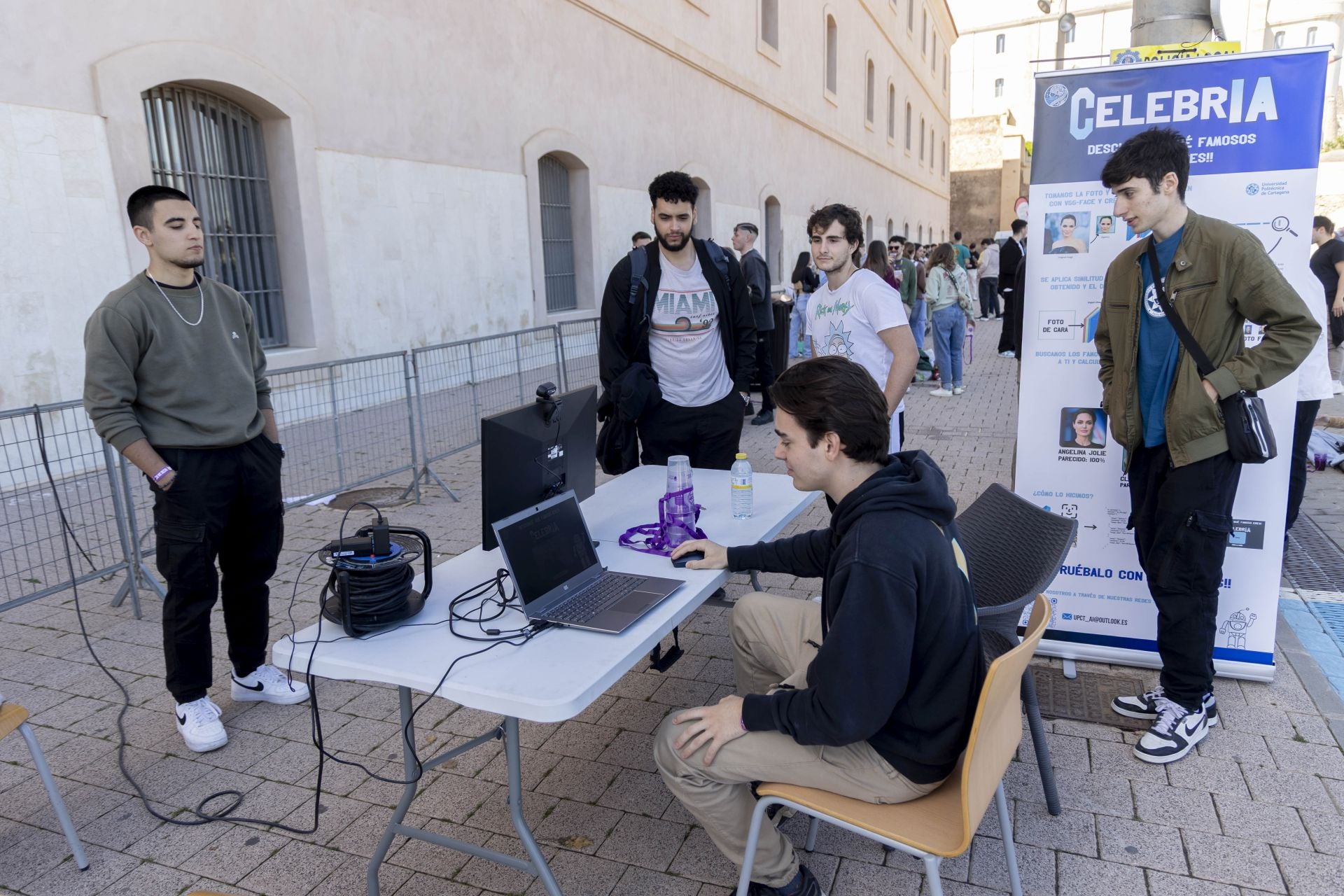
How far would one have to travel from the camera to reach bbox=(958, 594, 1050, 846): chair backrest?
6.07 feet

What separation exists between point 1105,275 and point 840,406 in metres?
1.96

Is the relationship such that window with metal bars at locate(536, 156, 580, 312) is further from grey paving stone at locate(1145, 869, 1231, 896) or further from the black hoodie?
grey paving stone at locate(1145, 869, 1231, 896)

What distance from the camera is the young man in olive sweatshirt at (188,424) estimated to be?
3.05 metres

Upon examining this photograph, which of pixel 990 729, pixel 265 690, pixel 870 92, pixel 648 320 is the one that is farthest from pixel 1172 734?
pixel 870 92

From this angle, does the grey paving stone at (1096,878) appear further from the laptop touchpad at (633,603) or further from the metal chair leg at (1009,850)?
the laptop touchpad at (633,603)

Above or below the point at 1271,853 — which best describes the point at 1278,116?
above

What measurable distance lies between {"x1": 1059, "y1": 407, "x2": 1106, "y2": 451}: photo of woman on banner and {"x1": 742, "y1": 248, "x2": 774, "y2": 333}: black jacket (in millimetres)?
4417

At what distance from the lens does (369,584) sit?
2266 mm

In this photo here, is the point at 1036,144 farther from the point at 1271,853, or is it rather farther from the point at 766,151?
the point at 766,151

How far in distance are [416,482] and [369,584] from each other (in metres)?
4.35

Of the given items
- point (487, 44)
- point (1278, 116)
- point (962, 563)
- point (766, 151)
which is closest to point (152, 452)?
point (962, 563)

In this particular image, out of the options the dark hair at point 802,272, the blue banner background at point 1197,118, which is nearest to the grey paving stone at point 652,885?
the blue banner background at point 1197,118

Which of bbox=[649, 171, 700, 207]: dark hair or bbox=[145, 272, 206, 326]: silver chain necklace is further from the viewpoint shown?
bbox=[649, 171, 700, 207]: dark hair

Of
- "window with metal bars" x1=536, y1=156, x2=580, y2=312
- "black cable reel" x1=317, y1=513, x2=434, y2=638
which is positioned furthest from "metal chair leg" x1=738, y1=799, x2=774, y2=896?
"window with metal bars" x1=536, y1=156, x2=580, y2=312
